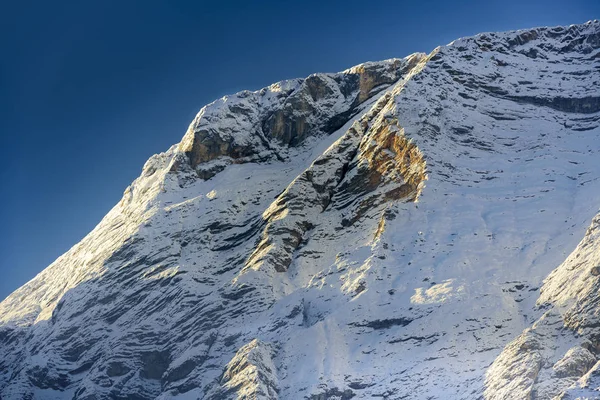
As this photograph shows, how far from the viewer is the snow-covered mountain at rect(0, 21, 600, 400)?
3438 inches

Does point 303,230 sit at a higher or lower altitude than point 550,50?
lower

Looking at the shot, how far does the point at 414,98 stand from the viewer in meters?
120

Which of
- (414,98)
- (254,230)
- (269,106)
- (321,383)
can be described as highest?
(269,106)

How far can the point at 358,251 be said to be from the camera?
10494 centimetres

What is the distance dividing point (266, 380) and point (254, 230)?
3082 centimetres

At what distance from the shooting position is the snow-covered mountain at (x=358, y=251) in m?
87.3

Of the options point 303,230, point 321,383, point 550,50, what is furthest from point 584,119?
point 321,383

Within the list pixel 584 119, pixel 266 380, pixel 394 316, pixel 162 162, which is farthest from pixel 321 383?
pixel 162 162

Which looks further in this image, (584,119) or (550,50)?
(550,50)

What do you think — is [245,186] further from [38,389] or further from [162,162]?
[38,389]

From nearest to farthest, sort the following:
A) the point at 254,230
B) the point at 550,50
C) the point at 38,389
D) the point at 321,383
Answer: the point at 321,383
the point at 38,389
the point at 254,230
the point at 550,50

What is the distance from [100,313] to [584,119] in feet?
191

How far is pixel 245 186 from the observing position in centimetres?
12681

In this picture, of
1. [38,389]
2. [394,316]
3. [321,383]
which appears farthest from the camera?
[38,389]
